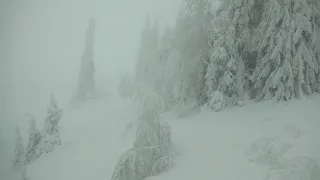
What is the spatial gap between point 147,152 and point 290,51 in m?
8.63

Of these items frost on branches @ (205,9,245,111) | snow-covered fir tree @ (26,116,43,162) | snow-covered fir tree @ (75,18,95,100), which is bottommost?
snow-covered fir tree @ (26,116,43,162)

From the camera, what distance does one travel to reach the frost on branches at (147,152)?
12.6 metres

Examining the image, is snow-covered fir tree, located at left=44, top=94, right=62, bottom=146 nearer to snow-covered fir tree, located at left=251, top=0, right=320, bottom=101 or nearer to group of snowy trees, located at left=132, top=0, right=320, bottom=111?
group of snowy trees, located at left=132, top=0, right=320, bottom=111

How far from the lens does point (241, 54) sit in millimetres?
16844

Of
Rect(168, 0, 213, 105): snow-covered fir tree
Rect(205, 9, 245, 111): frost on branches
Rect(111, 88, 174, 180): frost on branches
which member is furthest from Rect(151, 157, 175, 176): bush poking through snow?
Rect(168, 0, 213, 105): snow-covered fir tree

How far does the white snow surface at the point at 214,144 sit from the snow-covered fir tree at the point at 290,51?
2.72 ft

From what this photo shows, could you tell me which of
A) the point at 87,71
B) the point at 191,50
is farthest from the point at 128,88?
the point at 87,71

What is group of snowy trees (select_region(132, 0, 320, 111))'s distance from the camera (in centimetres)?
1464

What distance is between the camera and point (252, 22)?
17.0 m

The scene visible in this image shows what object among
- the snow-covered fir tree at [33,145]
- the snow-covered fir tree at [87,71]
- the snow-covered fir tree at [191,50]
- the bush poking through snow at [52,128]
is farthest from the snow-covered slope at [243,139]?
the snow-covered fir tree at [87,71]

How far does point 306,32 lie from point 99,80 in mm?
45104

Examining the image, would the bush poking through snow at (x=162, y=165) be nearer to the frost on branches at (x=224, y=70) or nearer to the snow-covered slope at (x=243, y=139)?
the snow-covered slope at (x=243, y=139)

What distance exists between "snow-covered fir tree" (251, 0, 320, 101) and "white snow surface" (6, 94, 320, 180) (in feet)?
2.72

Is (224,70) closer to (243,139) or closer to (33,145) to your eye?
(243,139)
